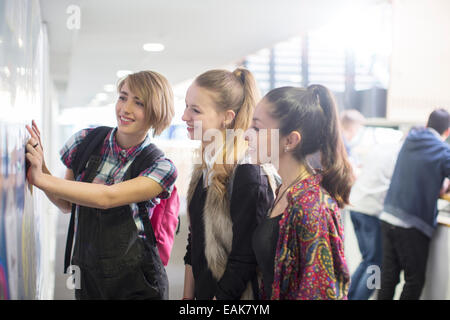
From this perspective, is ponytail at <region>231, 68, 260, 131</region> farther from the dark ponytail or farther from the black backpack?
the black backpack

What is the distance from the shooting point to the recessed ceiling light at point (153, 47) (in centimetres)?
173

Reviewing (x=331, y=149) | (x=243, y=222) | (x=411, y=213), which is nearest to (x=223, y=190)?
(x=243, y=222)

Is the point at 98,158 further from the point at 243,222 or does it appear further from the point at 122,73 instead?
the point at 243,222

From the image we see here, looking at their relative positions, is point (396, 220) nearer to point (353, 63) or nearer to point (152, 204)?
point (353, 63)

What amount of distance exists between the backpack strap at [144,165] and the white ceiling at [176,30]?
0.26 metres

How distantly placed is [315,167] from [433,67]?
101 cm

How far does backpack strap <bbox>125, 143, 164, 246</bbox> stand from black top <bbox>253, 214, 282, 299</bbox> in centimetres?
33

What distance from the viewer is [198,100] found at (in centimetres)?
150

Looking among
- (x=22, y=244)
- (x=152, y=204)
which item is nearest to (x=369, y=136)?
(x=152, y=204)

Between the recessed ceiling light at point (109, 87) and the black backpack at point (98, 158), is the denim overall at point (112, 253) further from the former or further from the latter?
the recessed ceiling light at point (109, 87)

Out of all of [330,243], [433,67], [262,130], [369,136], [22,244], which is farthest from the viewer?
[369,136]

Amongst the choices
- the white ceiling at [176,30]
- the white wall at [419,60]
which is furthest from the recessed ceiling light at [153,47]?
the white wall at [419,60]

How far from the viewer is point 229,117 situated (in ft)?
4.84

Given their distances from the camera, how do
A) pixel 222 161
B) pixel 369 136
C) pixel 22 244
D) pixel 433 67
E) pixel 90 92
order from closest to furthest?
pixel 22 244 → pixel 222 161 → pixel 90 92 → pixel 433 67 → pixel 369 136
